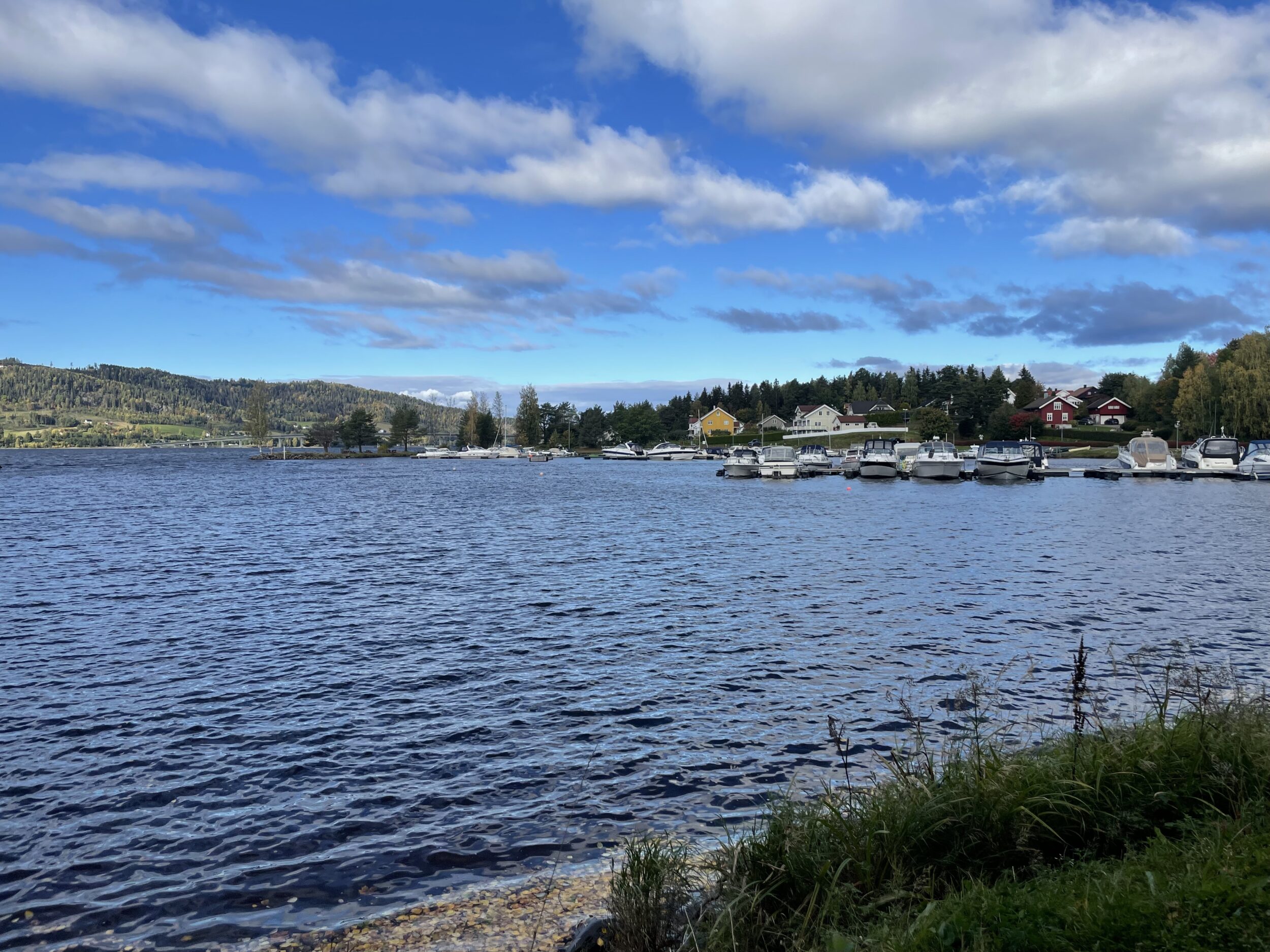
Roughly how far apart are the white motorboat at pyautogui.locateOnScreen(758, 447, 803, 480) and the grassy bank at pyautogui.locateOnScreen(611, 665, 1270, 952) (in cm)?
8556

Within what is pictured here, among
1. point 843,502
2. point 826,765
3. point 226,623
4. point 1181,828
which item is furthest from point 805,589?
point 843,502

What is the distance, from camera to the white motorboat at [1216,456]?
262 feet

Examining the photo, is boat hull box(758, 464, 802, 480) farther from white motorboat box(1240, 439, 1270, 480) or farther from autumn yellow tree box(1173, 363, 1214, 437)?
autumn yellow tree box(1173, 363, 1214, 437)

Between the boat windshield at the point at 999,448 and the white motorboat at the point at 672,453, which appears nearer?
the boat windshield at the point at 999,448

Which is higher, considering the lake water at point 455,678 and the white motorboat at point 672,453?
the white motorboat at point 672,453

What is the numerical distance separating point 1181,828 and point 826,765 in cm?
496

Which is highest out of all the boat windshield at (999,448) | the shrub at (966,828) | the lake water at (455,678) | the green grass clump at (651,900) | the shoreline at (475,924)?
the boat windshield at (999,448)

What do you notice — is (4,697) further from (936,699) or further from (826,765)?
(936,699)

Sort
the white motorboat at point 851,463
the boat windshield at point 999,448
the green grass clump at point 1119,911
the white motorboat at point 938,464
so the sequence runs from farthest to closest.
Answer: the white motorboat at point 851,463 < the boat windshield at point 999,448 < the white motorboat at point 938,464 < the green grass clump at point 1119,911

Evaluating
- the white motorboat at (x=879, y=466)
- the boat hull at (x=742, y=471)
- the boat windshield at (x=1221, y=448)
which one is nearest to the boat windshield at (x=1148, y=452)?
the boat windshield at (x=1221, y=448)

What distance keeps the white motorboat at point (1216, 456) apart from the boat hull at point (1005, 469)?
648 inches

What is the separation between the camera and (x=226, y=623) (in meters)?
21.1

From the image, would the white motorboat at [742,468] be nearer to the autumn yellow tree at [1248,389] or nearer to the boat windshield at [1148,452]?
the boat windshield at [1148,452]

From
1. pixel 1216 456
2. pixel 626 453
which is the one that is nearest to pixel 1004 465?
pixel 1216 456
